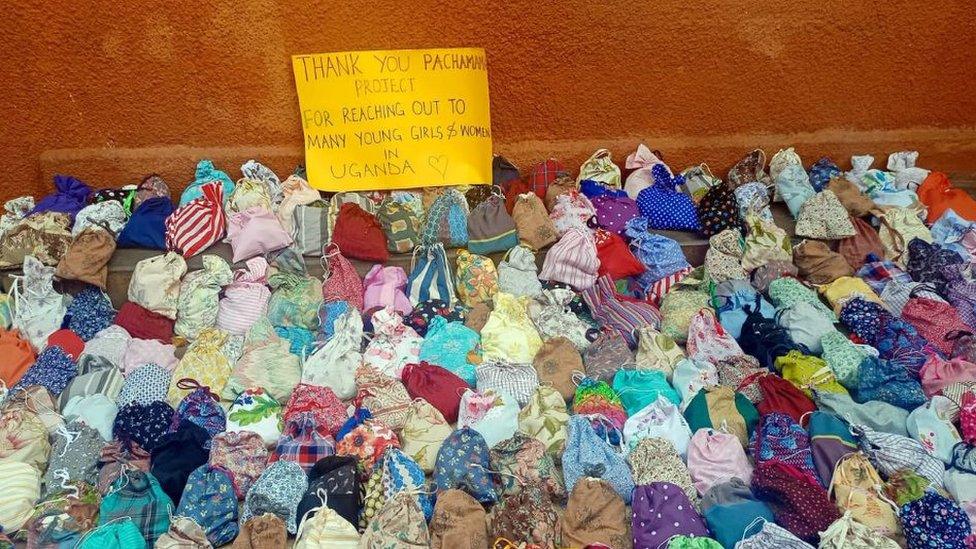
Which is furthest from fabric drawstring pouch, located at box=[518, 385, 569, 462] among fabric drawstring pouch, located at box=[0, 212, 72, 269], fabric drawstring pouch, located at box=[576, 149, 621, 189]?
fabric drawstring pouch, located at box=[0, 212, 72, 269]

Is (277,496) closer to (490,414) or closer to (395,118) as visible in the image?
(490,414)

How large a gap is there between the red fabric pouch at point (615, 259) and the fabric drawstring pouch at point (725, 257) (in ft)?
1.16

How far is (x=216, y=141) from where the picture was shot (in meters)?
4.67

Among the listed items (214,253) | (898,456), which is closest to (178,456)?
(214,253)

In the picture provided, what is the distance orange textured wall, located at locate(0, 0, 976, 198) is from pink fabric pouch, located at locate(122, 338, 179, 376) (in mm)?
1096

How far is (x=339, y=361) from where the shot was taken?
390 cm

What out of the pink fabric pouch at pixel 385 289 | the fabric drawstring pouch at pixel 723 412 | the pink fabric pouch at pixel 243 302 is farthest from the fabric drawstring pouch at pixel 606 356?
the pink fabric pouch at pixel 243 302

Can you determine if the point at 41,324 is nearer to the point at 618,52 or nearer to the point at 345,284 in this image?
the point at 345,284

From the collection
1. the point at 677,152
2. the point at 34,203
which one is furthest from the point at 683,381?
the point at 34,203

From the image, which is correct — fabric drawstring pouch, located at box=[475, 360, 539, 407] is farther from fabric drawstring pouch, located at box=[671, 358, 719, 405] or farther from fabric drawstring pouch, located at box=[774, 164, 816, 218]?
fabric drawstring pouch, located at box=[774, 164, 816, 218]

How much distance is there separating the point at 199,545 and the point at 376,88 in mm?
2509

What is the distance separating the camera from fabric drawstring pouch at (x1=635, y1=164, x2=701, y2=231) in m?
4.68

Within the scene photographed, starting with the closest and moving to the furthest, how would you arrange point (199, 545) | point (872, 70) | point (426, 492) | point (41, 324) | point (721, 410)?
point (199, 545) → point (426, 492) → point (721, 410) → point (41, 324) → point (872, 70)

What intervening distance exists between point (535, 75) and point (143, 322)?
2.40m
